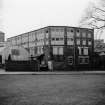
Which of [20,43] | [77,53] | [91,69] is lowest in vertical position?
[91,69]

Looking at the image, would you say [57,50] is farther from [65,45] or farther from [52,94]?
[52,94]

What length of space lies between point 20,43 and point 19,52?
15334 mm

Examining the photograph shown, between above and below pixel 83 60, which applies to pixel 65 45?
above

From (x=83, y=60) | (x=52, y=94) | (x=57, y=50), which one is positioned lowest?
(x=52, y=94)

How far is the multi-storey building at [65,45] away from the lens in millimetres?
42094

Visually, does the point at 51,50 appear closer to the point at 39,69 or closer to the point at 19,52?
the point at 19,52

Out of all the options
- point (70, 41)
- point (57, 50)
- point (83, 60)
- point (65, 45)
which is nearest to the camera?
point (57, 50)

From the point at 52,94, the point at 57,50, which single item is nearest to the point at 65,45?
the point at 57,50

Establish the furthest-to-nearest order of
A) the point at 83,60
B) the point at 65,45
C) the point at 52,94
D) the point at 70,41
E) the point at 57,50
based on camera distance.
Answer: the point at 83,60 → the point at 70,41 → the point at 65,45 → the point at 57,50 → the point at 52,94

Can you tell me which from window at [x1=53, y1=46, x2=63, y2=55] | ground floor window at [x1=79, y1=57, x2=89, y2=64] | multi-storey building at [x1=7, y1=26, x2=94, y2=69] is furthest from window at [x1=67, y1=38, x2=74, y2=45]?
ground floor window at [x1=79, y1=57, x2=89, y2=64]

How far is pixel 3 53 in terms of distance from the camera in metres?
42.9

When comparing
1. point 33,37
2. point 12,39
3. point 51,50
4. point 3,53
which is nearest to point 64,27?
point 51,50

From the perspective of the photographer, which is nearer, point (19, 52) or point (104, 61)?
point (104, 61)

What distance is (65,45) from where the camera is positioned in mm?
42688
